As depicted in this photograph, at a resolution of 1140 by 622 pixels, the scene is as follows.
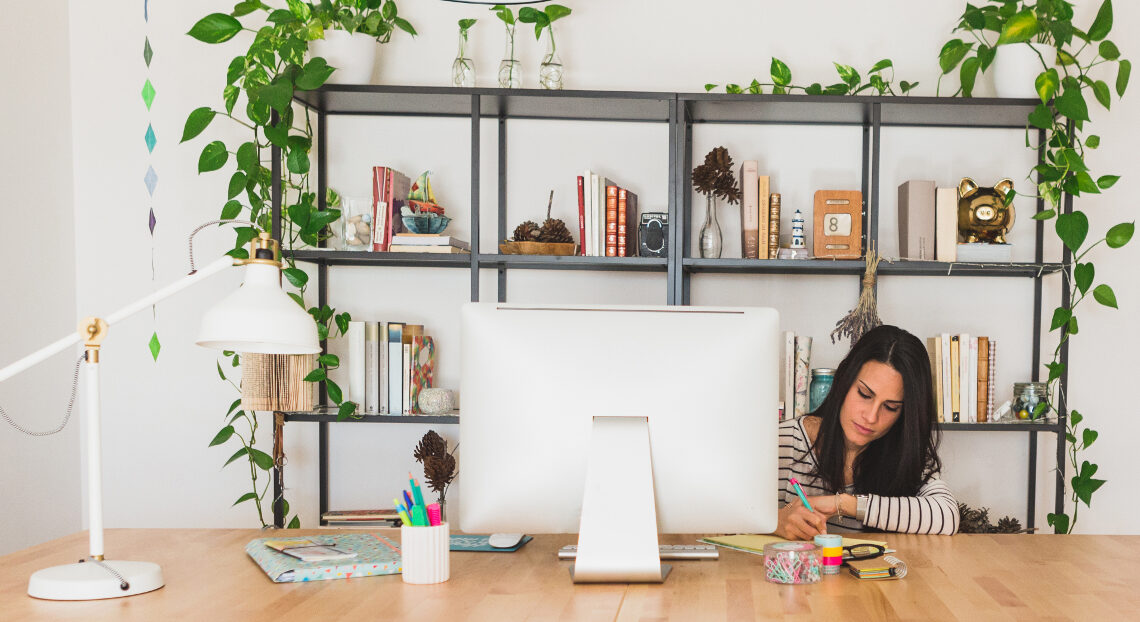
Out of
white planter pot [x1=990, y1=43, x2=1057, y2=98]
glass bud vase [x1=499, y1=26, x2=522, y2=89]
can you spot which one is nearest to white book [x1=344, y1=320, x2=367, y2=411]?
glass bud vase [x1=499, y1=26, x2=522, y2=89]

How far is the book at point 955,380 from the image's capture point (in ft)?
9.02

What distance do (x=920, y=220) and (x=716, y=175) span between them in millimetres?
660

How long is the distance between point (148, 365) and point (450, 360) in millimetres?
1053

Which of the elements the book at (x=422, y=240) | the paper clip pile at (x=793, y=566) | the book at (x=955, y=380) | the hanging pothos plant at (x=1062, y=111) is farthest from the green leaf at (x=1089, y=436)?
the book at (x=422, y=240)

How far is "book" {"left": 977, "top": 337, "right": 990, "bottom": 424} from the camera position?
2766 millimetres

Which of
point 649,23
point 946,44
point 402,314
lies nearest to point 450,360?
point 402,314

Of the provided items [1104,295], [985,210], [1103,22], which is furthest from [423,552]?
[1103,22]

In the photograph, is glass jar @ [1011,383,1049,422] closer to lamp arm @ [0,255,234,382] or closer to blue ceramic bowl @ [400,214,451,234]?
blue ceramic bowl @ [400,214,451,234]

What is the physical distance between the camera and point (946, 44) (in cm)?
290

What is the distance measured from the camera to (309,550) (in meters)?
1.56

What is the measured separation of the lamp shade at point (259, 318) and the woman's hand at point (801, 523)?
3.38ft

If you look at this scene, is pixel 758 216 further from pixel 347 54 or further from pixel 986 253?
pixel 347 54

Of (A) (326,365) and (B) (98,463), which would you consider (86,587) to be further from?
(A) (326,365)

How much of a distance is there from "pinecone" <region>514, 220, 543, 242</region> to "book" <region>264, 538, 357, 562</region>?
4.39 ft
